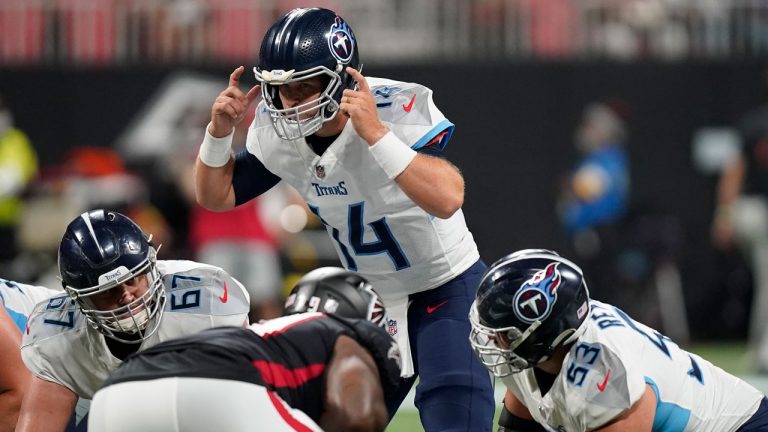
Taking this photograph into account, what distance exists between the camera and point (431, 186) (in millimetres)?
4535

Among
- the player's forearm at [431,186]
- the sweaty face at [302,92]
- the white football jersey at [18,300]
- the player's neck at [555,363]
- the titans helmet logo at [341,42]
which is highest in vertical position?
the titans helmet logo at [341,42]

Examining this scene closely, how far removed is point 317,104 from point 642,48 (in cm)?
798

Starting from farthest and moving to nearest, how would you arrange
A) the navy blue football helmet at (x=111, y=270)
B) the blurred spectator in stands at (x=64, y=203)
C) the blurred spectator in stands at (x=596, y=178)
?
the blurred spectator in stands at (x=596, y=178) → the blurred spectator in stands at (x=64, y=203) → the navy blue football helmet at (x=111, y=270)

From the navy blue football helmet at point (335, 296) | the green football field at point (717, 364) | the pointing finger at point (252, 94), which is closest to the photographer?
the navy blue football helmet at point (335, 296)

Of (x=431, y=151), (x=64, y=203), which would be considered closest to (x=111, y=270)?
(x=431, y=151)

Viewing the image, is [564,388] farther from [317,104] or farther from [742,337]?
[742,337]

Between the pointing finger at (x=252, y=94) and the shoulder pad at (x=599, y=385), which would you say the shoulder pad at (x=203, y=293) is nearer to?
the pointing finger at (x=252, y=94)

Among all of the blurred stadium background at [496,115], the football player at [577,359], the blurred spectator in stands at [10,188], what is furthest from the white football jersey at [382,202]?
the blurred spectator in stands at [10,188]

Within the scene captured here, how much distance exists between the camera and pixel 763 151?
10.4 metres

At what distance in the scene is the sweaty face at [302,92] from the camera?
468 centimetres

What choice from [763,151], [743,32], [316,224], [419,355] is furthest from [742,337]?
[419,355]

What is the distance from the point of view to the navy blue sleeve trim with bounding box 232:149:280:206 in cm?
515

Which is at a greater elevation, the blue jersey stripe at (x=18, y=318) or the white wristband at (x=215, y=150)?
the white wristband at (x=215, y=150)

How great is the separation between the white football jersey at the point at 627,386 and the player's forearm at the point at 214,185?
4.81 ft
